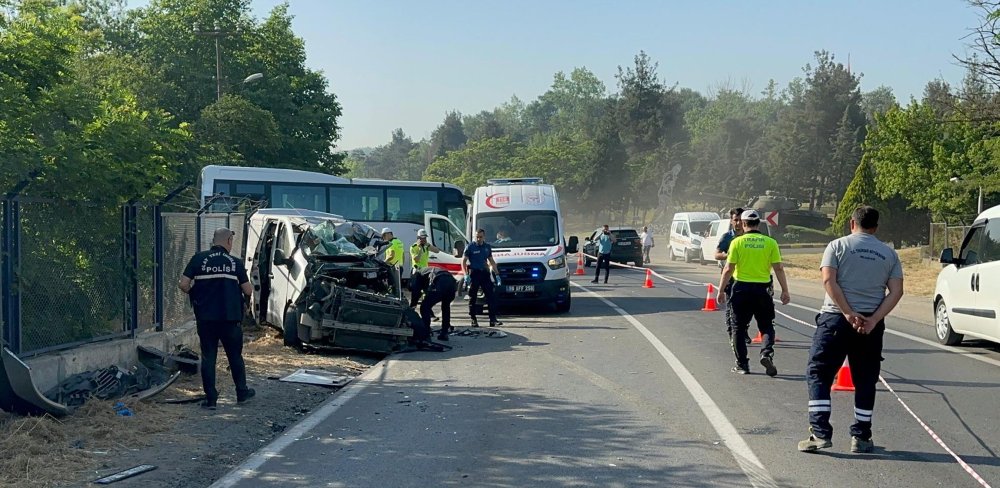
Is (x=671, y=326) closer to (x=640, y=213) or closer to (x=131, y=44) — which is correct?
(x=131, y=44)

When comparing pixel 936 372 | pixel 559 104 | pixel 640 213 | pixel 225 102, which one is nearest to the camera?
pixel 936 372

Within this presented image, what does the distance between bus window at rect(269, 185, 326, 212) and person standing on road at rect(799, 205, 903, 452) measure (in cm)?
2246

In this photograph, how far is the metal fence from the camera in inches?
344

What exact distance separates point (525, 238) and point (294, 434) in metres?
12.4

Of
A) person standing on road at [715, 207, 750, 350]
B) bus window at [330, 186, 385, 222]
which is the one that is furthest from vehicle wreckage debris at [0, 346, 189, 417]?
bus window at [330, 186, 385, 222]

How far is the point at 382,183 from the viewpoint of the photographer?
2912 cm

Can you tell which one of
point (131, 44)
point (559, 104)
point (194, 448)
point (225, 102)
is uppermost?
point (559, 104)

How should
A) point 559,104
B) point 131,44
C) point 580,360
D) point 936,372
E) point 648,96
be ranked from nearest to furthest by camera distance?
point 936,372 → point 580,360 → point 131,44 → point 648,96 → point 559,104

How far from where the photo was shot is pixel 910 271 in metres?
33.2

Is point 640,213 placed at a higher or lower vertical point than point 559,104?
lower

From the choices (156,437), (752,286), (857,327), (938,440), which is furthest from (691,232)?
(156,437)

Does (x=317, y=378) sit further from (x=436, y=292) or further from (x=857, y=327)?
(x=857, y=327)

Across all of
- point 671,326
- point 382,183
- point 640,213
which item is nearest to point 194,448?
point 671,326

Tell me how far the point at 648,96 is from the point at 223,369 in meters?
84.6
